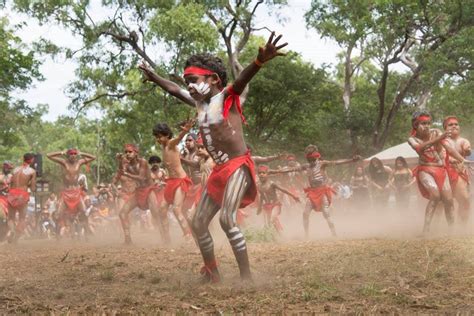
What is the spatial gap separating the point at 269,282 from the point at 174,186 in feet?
18.9

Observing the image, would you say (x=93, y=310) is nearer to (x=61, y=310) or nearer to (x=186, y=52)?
(x=61, y=310)

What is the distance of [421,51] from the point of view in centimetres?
2325

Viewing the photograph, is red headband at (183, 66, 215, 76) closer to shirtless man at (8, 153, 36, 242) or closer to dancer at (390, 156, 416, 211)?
shirtless man at (8, 153, 36, 242)

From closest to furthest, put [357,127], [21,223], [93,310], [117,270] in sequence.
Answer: [93,310] → [117,270] → [21,223] → [357,127]

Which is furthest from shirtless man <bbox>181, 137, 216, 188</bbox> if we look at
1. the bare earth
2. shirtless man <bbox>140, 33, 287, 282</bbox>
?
shirtless man <bbox>140, 33, 287, 282</bbox>

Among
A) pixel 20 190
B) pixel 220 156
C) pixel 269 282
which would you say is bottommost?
pixel 269 282

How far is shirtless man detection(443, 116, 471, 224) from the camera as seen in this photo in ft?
33.7

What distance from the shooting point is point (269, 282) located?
5.89 m

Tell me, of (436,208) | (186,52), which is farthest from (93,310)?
(186,52)

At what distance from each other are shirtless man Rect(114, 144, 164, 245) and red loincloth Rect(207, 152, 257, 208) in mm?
5699

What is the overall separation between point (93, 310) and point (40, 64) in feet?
70.0

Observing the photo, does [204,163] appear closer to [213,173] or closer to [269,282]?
[213,173]

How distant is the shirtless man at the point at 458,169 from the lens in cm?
1027

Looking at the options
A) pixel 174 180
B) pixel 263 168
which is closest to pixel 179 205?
pixel 174 180
